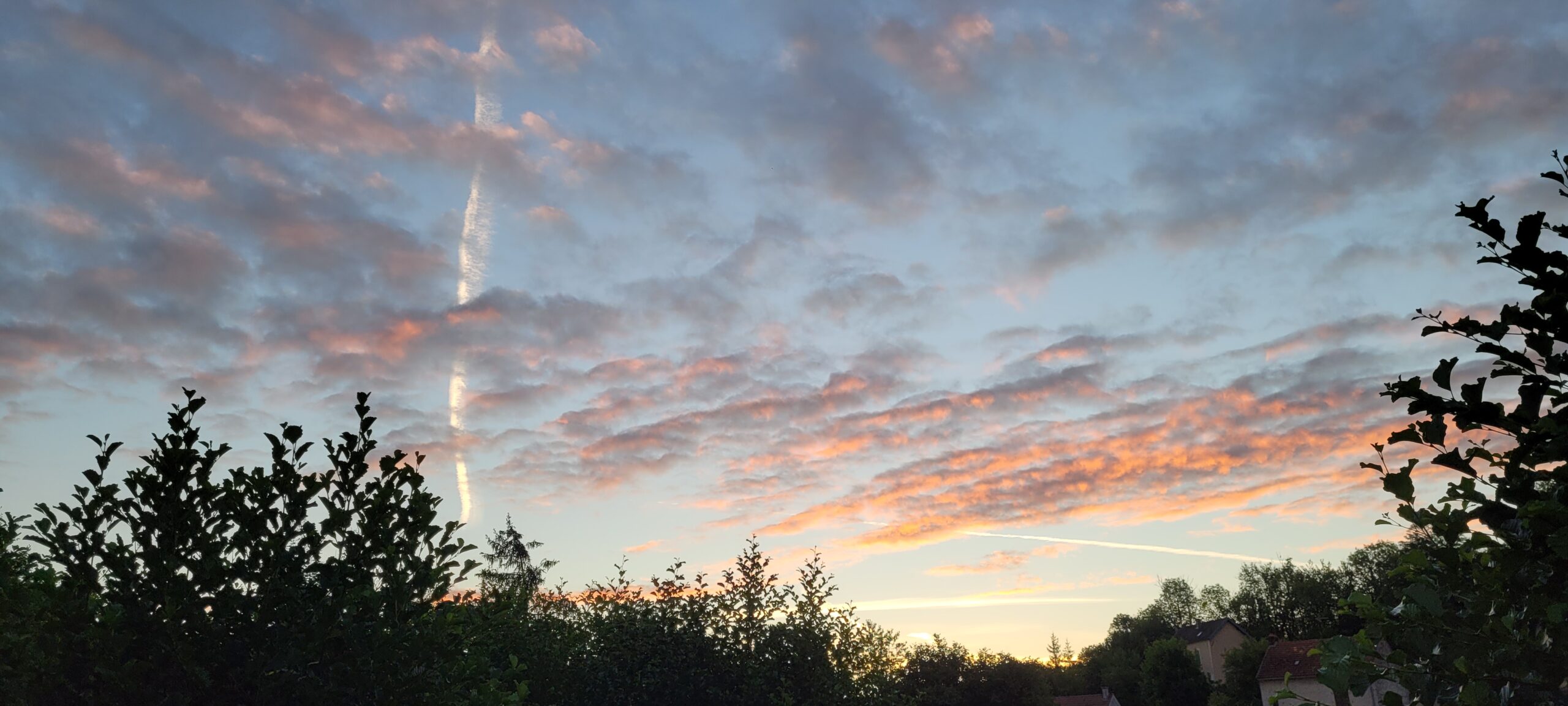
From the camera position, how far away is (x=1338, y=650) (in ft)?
14.8

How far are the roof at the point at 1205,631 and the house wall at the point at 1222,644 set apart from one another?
0.36 metres

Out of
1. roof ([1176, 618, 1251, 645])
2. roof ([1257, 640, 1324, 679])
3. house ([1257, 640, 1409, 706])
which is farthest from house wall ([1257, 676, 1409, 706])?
roof ([1176, 618, 1251, 645])

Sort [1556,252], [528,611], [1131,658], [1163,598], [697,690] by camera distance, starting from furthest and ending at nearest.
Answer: [1163,598], [1131,658], [528,611], [697,690], [1556,252]

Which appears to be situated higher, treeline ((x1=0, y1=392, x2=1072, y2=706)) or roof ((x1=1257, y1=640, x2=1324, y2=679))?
treeline ((x1=0, y1=392, x2=1072, y2=706))

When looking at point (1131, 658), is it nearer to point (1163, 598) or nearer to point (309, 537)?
point (1163, 598)

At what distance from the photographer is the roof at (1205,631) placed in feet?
374

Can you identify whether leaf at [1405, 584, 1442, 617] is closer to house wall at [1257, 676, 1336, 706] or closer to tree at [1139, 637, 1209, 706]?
house wall at [1257, 676, 1336, 706]

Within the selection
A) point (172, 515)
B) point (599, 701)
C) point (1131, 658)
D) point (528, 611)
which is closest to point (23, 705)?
point (172, 515)

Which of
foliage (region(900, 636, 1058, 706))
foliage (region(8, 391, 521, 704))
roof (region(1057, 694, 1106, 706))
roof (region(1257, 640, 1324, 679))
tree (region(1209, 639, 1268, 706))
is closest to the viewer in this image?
foliage (region(8, 391, 521, 704))

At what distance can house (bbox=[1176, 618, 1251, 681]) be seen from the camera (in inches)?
4360

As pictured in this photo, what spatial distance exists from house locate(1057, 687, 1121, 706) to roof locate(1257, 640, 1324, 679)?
43.3 ft

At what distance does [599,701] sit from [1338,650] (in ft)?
69.1

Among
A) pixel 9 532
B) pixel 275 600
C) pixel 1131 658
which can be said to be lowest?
pixel 1131 658

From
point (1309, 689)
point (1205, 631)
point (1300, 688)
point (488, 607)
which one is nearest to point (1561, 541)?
point (488, 607)
